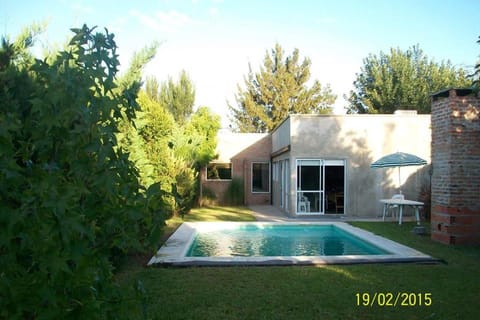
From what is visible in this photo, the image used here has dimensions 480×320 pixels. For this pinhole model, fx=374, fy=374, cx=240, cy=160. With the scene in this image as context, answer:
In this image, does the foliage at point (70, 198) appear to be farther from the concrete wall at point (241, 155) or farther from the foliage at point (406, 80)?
the foliage at point (406, 80)

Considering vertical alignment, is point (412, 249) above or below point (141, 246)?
below

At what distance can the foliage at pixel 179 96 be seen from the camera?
36812 mm

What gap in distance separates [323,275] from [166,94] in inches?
1283

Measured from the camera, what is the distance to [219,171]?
23.3m

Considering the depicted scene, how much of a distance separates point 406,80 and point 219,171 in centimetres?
1977

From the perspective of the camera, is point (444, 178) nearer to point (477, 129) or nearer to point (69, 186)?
point (477, 129)

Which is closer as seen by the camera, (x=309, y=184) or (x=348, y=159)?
(x=348, y=159)

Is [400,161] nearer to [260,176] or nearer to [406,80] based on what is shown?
[260,176]

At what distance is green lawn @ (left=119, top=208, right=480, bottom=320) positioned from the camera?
5.03 meters

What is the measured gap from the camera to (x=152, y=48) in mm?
5238

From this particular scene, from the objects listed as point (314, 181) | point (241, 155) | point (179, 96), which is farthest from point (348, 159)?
point (179, 96)

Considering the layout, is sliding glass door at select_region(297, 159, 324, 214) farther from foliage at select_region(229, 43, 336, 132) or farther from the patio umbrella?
foliage at select_region(229, 43, 336, 132)

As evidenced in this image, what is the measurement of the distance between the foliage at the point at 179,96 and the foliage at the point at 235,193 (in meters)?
16.2

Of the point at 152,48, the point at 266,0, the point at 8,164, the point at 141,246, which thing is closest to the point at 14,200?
the point at 8,164
